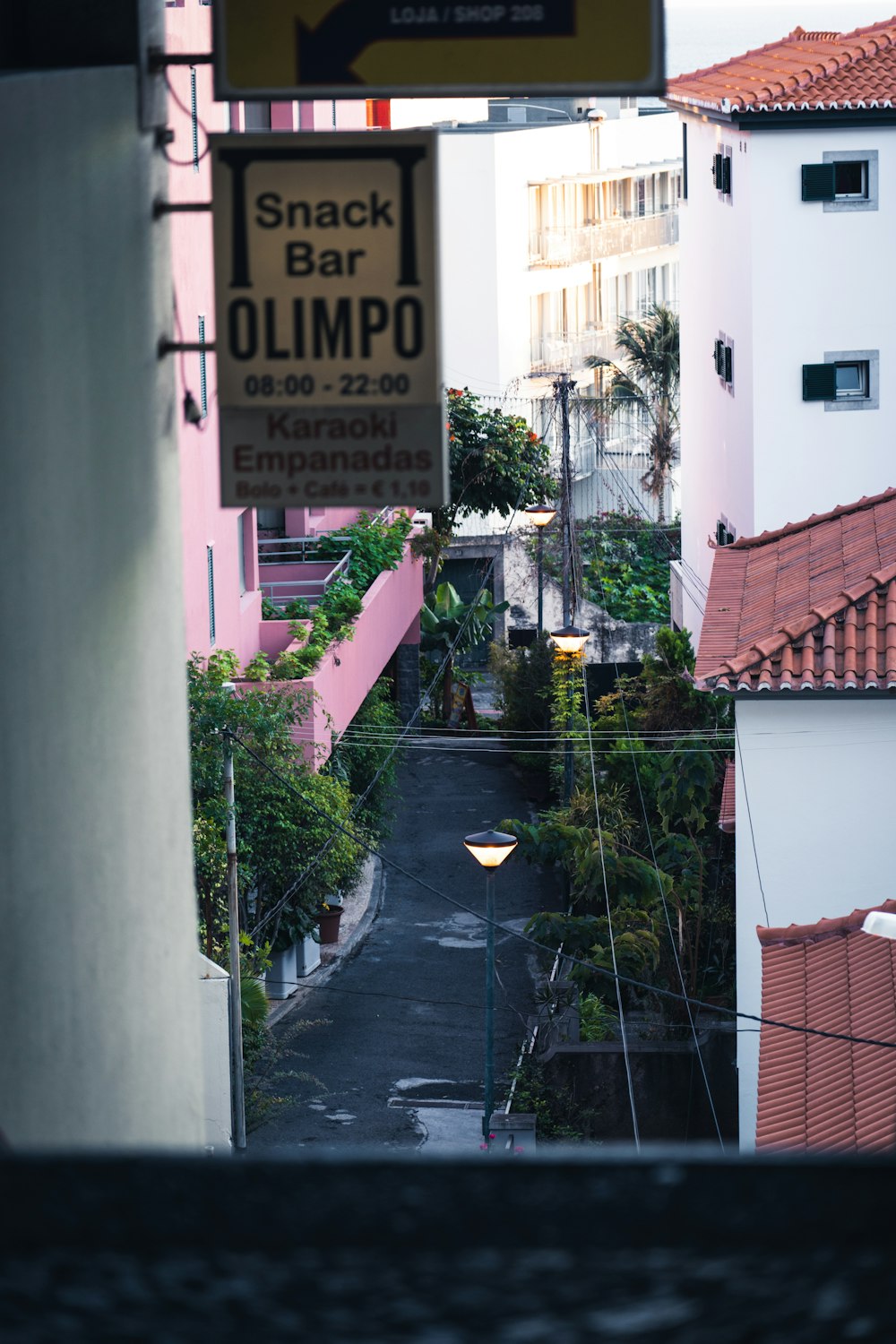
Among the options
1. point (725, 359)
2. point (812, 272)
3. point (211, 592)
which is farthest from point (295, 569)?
point (812, 272)

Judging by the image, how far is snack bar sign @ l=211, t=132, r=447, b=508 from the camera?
5.44 meters

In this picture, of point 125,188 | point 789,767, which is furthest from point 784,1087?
point 125,188

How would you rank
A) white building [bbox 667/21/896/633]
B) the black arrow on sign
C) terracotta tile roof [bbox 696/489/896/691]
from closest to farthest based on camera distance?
1. the black arrow on sign
2. terracotta tile roof [bbox 696/489/896/691]
3. white building [bbox 667/21/896/633]

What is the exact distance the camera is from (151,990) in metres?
5.71

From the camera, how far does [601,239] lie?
52.4 meters

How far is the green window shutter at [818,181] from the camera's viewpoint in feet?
83.0

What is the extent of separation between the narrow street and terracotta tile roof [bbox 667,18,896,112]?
11.3m

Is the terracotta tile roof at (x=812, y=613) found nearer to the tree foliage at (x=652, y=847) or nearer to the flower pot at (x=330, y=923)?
the tree foliage at (x=652, y=847)

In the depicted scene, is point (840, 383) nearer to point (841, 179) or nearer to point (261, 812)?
point (841, 179)

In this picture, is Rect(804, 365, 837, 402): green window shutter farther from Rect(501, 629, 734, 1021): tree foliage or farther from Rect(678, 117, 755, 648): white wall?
Rect(501, 629, 734, 1021): tree foliage

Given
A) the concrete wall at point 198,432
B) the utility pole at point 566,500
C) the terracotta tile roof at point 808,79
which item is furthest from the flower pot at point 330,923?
the terracotta tile roof at point 808,79

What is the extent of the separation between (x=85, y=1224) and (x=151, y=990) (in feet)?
12.8

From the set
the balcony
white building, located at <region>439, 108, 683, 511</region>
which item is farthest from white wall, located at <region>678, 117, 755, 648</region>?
the balcony

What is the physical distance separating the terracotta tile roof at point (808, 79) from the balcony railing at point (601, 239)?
63.5 feet
